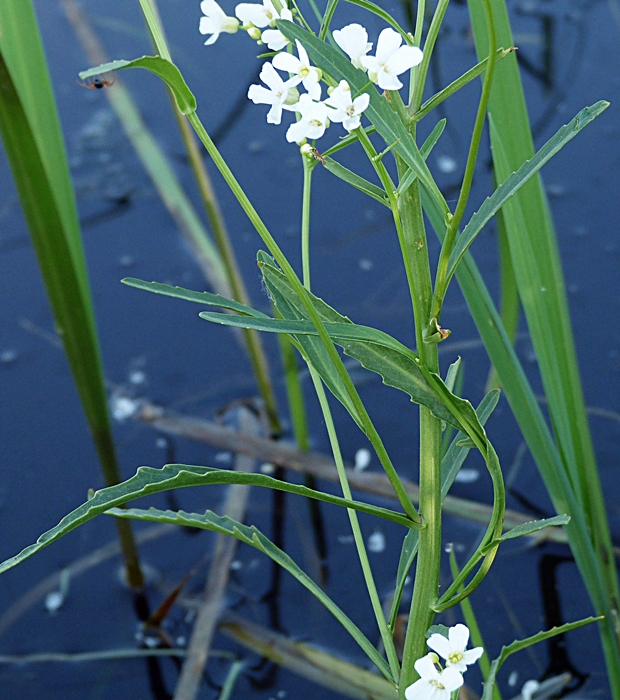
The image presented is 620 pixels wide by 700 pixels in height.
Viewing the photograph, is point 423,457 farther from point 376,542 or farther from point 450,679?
point 376,542

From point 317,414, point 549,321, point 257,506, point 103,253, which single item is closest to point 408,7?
point 103,253

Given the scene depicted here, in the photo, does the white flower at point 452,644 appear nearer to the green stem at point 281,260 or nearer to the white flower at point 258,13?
the green stem at point 281,260

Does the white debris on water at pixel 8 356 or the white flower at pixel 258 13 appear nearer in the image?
the white flower at pixel 258 13

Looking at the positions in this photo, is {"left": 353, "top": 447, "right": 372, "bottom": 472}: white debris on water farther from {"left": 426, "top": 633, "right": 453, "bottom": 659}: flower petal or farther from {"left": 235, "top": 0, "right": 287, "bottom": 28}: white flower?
{"left": 235, "top": 0, "right": 287, "bottom": 28}: white flower

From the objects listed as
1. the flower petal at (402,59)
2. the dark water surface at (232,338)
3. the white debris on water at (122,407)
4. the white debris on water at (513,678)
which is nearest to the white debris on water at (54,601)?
the dark water surface at (232,338)

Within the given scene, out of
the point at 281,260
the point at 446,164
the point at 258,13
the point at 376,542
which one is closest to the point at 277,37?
the point at 258,13

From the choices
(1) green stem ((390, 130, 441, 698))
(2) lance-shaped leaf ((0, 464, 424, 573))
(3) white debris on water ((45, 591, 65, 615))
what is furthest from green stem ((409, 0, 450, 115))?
(3) white debris on water ((45, 591, 65, 615))
